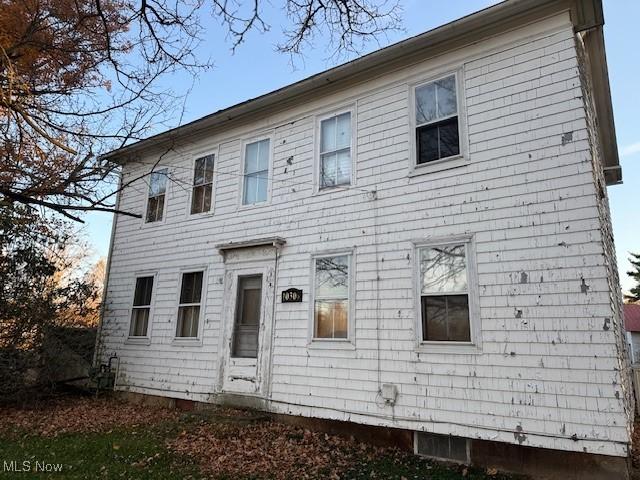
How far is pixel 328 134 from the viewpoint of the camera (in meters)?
8.55

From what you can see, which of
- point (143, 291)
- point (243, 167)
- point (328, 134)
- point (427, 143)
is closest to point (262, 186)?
point (243, 167)

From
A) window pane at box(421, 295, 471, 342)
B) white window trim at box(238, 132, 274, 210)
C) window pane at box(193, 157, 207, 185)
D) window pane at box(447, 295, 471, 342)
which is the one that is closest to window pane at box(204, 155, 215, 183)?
window pane at box(193, 157, 207, 185)

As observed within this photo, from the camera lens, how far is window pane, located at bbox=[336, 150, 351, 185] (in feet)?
26.4

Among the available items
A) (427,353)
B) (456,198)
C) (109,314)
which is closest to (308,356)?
(427,353)

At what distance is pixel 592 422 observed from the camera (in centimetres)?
509

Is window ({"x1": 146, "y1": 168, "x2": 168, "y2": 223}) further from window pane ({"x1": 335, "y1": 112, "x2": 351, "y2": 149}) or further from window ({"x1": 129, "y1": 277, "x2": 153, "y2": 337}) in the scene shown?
window pane ({"x1": 335, "y1": 112, "x2": 351, "y2": 149})

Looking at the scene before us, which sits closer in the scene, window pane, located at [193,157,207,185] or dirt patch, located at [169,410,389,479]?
dirt patch, located at [169,410,389,479]

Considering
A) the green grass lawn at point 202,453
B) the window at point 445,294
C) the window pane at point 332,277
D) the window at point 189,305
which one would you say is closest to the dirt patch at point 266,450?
the green grass lawn at point 202,453

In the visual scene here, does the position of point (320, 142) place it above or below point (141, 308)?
above

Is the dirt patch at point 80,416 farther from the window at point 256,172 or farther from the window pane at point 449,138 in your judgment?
the window pane at point 449,138

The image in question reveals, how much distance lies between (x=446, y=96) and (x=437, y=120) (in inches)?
17.1

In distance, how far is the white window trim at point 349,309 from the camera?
23.8ft

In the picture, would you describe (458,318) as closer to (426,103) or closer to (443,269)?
(443,269)

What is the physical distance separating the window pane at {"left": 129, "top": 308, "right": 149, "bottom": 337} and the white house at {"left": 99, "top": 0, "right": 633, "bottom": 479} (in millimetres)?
320
